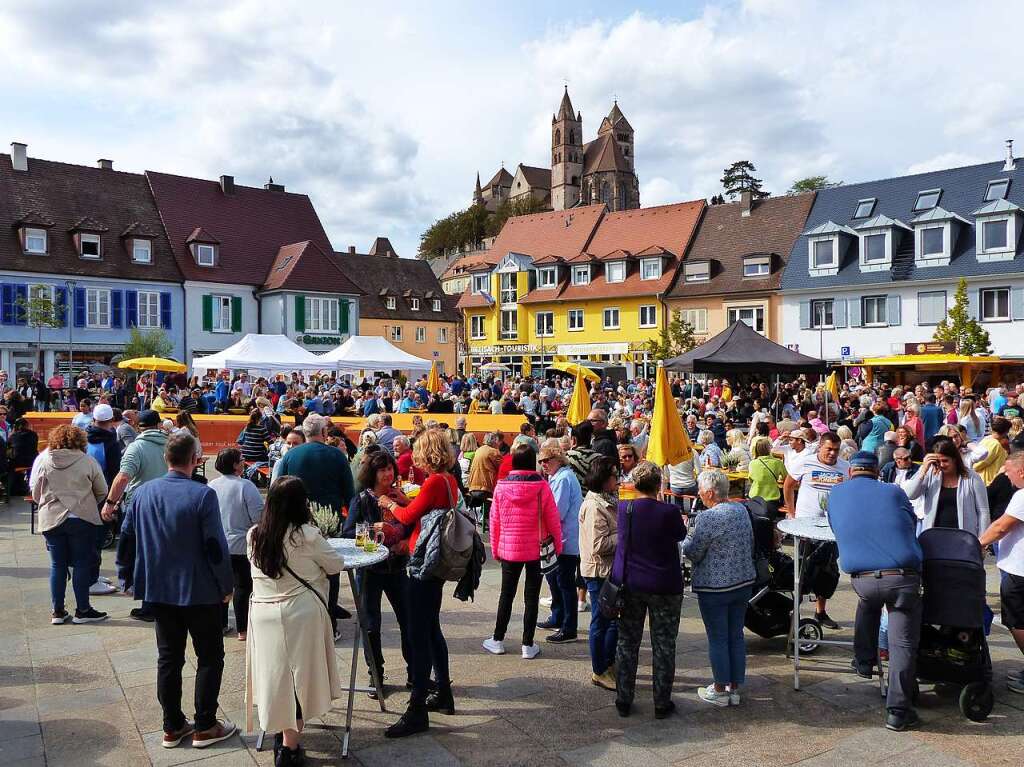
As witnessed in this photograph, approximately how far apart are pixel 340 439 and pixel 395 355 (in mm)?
16122

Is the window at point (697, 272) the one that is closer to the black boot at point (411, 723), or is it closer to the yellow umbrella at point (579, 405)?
the yellow umbrella at point (579, 405)

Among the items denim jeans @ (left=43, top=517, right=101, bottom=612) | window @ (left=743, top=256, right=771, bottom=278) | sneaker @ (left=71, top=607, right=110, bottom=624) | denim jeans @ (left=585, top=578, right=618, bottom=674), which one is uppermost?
window @ (left=743, top=256, right=771, bottom=278)

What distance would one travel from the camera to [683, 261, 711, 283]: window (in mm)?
42094

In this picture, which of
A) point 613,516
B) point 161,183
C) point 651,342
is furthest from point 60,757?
point 161,183

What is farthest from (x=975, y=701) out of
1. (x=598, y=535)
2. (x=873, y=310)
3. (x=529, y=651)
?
(x=873, y=310)

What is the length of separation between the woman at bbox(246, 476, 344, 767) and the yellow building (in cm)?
3646

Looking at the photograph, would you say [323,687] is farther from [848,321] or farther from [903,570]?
[848,321]

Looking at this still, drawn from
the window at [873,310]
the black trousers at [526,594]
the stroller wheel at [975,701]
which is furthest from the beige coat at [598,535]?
the window at [873,310]

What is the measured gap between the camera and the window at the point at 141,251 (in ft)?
127

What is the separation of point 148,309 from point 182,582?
37285mm

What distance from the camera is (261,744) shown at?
4.84 m

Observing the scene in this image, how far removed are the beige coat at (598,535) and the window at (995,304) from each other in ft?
109

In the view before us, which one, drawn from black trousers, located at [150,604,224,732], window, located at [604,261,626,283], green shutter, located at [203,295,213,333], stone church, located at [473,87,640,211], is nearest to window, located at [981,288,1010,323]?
window, located at [604,261,626,283]

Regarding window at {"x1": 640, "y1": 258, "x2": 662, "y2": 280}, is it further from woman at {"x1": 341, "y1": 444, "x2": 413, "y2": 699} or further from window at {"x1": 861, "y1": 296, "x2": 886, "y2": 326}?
woman at {"x1": 341, "y1": 444, "x2": 413, "y2": 699}
